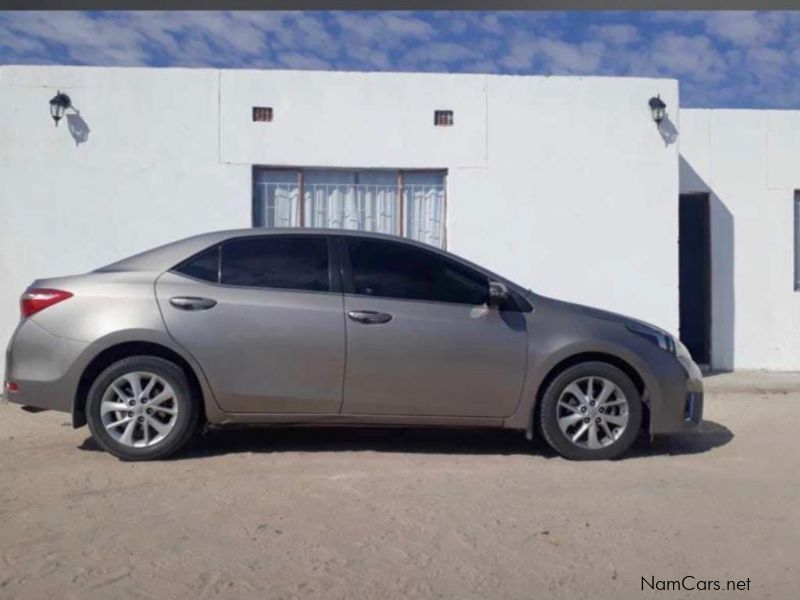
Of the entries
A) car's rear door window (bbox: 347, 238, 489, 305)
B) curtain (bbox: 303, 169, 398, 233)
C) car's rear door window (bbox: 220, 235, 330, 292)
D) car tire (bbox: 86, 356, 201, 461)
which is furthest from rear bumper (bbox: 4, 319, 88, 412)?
curtain (bbox: 303, 169, 398, 233)

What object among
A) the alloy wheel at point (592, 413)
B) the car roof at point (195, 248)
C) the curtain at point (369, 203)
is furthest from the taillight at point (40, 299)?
the curtain at point (369, 203)

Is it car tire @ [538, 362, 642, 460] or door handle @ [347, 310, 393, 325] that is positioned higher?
door handle @ [347, 310, 393, 325]

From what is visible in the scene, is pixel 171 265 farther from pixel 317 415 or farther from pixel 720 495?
pixel 720 495

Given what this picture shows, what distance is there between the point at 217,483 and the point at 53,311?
5.56 ft

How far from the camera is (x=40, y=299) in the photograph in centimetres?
543

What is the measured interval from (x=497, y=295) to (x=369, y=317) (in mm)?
902

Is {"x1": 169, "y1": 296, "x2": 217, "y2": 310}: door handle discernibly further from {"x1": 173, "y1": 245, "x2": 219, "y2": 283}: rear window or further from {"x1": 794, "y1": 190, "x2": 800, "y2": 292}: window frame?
{"x1": 794, "y1": 190, "x2": 800, "y2": 292}: window frame

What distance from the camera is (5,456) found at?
5.72m

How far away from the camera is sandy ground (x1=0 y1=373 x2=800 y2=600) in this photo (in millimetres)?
3531

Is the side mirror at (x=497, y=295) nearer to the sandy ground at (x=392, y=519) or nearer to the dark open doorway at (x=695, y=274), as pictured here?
the sandy ground at (x=392, y=519)

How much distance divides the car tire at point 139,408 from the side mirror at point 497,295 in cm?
217

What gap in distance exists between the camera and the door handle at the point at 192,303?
5375 mm

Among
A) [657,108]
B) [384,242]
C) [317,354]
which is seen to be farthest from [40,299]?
[657,108]

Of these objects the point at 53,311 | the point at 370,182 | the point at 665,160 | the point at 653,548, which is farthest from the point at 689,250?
the point at 53,311
